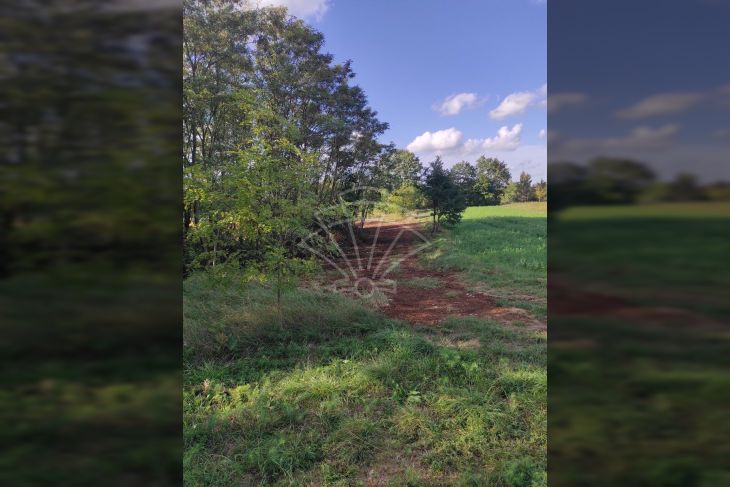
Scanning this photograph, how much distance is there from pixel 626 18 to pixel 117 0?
1268 millimetres

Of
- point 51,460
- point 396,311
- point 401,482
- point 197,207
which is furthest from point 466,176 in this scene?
point 51,460

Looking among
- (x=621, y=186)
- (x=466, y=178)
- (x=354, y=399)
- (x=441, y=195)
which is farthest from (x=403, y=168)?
(x=621, y=186)

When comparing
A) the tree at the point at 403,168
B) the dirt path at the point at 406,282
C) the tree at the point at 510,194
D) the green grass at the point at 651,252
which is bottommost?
the dirt path at the point at 406,282

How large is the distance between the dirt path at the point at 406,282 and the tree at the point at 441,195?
3.64 ft

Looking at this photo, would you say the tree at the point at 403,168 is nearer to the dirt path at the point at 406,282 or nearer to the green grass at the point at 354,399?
the dirt path at the point at 406,282

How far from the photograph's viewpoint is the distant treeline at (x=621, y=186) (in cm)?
86

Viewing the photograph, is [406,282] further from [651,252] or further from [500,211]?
[651,252]

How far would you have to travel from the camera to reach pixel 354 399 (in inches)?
128

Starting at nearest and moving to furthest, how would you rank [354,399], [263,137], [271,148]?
[354,399] → [271,148] → [263,137]

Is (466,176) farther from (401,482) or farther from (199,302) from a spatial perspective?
(401,482)

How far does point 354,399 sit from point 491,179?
687cm

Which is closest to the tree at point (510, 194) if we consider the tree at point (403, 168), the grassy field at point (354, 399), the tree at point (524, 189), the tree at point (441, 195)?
the tree at point (524, 189)

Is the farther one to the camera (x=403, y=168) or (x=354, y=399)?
(x=403, y=168)

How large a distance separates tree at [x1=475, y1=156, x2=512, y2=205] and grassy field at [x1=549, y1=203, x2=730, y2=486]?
24.5 feet
